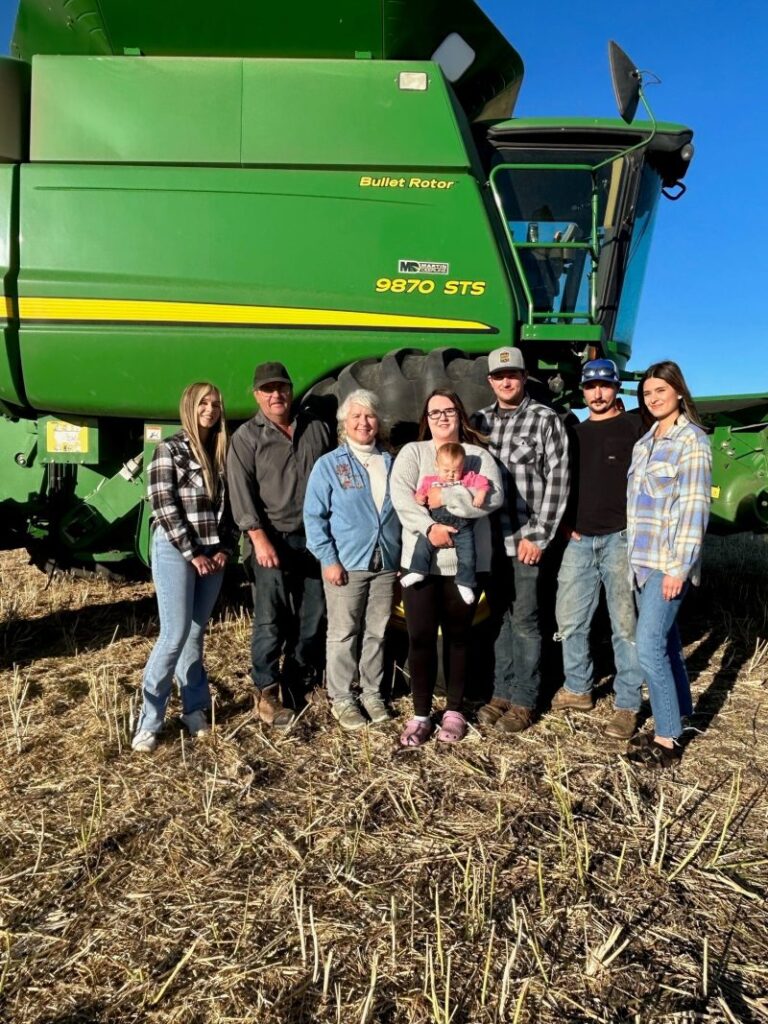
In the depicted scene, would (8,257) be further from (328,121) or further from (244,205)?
(328,121)

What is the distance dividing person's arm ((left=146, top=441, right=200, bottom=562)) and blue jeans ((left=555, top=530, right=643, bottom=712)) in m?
1.83

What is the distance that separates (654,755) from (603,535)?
3.37 feet

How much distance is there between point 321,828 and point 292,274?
9.71 ft

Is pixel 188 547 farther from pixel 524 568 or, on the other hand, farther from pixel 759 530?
pixel 759 530

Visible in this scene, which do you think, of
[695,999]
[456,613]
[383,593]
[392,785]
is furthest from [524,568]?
[695,999]

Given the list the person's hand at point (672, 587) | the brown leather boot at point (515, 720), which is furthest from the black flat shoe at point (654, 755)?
the person's hand at point (672, 587)

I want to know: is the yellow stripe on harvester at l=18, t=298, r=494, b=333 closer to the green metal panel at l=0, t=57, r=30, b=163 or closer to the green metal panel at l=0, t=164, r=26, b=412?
the green metal panel at l=0, t=164, r=26, b=412

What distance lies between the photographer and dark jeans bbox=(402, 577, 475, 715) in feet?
10.8

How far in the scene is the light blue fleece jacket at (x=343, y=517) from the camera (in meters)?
3.37

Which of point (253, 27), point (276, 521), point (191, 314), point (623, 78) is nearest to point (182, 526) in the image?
point (276, 521)

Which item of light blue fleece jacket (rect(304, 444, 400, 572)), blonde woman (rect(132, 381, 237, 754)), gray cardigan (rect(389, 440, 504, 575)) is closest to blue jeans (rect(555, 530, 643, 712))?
gray cardigan (rect(389, 440, 504, 575))

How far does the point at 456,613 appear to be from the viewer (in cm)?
331

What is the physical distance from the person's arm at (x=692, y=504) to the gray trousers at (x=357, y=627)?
1.28 m

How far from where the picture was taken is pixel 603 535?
11.6 feet
